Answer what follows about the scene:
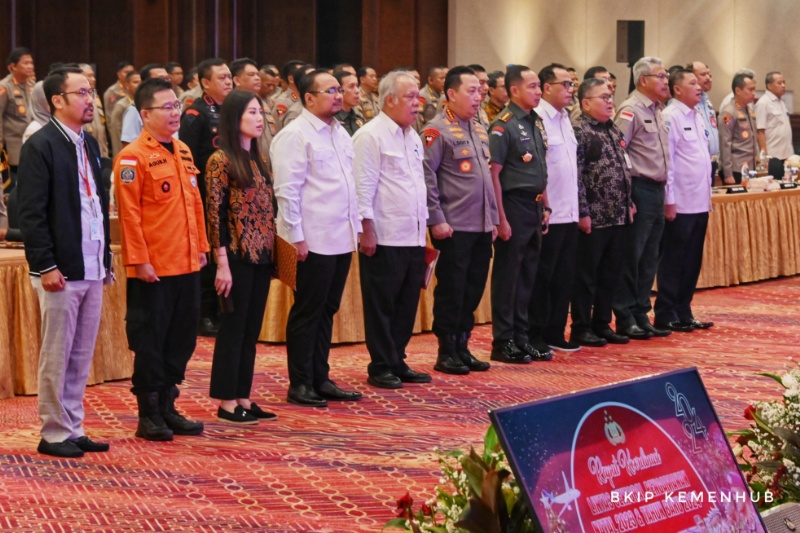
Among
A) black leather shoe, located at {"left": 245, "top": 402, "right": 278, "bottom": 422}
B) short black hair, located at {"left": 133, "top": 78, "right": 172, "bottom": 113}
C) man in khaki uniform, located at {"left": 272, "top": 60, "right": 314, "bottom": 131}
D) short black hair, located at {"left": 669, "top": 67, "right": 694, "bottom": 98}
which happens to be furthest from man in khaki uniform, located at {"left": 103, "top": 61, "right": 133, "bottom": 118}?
short black hair, located at {"left": 133, "top": 78, "right": 172, "bottom": 113}

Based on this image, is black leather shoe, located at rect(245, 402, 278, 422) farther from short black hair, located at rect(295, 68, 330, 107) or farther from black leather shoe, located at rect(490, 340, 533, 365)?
black leather shoe, located at rect(490, 340, 533, 365)

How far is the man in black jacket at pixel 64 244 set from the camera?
4285 mm

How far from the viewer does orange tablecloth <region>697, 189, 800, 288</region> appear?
9.04 meters

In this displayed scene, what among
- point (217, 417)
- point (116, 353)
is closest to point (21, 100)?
point (116, 353)

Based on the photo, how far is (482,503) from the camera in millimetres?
2268

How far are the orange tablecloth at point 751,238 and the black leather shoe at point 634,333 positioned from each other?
1903mm

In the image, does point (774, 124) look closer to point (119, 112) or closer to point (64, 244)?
point (119, 112)

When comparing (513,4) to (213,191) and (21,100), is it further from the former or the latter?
(213,191)

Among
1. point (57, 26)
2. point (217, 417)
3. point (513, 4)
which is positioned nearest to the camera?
point (217, 417)

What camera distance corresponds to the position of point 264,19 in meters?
14.8

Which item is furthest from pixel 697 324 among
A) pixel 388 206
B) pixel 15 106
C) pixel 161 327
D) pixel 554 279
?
pixel 15 106

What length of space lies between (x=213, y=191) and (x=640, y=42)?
1167cm

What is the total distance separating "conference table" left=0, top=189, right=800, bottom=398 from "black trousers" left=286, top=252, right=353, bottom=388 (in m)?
0.93

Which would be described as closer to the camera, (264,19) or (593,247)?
(593,247)
